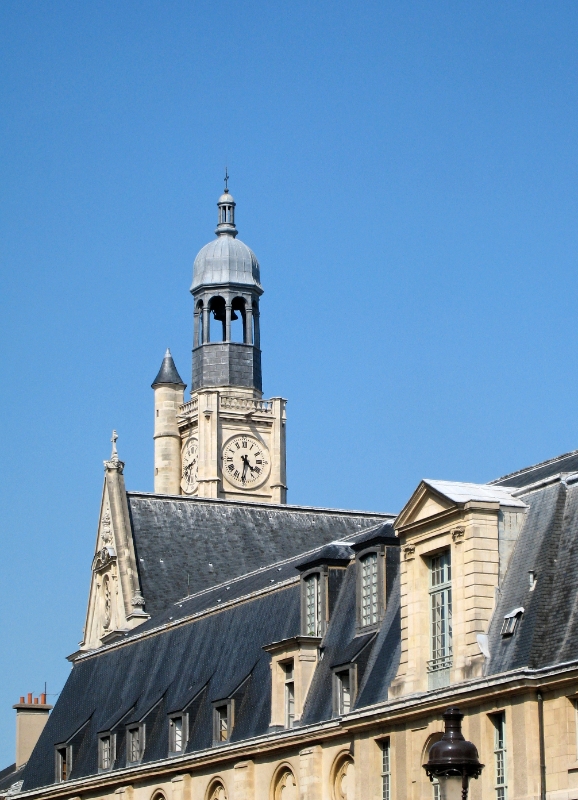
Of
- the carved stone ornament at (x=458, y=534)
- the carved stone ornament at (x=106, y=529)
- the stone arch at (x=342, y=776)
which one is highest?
the carved stone ornament at (x=106, y=529)

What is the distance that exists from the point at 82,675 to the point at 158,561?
58.8 feet

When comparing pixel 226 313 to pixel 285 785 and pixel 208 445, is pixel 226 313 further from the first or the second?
pixel 285 785

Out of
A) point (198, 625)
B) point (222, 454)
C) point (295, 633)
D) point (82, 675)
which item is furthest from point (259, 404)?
point (295, 633)

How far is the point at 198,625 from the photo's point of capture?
195ft

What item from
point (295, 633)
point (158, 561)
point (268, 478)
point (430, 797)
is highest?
point (268, 478)

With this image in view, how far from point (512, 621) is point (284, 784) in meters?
12.0

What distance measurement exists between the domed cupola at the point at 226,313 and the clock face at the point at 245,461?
400 cm

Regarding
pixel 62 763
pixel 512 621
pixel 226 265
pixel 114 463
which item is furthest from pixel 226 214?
pixel 512 621

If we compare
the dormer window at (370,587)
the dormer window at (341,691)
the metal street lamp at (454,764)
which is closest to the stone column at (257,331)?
the dormer window at (370,587)

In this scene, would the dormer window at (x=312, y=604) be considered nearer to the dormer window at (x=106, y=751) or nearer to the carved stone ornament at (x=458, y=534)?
the carved stone ornament at (x=458, y=534)

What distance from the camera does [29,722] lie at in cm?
8669

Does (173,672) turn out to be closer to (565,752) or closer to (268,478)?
(565,752)

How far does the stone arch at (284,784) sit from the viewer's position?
49.1 m

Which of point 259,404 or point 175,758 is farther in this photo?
point 259,404
